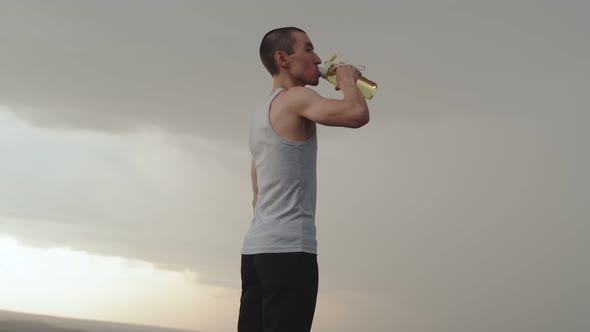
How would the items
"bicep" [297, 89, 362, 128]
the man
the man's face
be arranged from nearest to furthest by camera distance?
"bicep" [297, 89, 362, 128], the man, the man's face

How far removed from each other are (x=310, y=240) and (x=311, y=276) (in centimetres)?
23

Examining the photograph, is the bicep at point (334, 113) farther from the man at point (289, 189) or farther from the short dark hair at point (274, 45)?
the short dark hair at point (274, 45)

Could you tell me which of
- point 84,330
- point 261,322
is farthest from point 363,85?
point 84,330

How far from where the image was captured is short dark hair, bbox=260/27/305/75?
4.78 metres

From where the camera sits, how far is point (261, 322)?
4.82 metres

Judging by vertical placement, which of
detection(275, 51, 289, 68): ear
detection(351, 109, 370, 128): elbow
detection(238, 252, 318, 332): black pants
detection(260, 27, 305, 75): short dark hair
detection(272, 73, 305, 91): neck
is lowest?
detection(238, 252, 318, 332): black pants

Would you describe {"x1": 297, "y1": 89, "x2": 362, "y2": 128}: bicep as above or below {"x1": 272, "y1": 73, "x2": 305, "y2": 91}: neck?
below

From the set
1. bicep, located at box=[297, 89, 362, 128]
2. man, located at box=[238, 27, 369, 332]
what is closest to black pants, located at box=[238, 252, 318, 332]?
man, located at box=[238, 27, 369, 332]

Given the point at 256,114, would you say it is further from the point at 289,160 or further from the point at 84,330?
the point at 84,330

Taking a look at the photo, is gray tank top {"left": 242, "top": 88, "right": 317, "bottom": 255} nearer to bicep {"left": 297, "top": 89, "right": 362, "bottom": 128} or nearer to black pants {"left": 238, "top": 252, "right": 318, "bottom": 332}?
black pants {"left": 238, "top": 252, "right": 318, "bottom": 332}

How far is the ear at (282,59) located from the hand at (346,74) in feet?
1.17

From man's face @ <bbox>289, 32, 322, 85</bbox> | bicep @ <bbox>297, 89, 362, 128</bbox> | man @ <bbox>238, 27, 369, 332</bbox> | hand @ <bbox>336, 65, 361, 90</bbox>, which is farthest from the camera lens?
man's face @ <bbox>289, 32, 322, 85</bbox>

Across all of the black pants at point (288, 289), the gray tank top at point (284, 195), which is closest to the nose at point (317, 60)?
the gray tank top at point (284, 195)

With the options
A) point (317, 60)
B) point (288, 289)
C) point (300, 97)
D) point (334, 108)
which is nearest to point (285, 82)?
point (317, 60)
